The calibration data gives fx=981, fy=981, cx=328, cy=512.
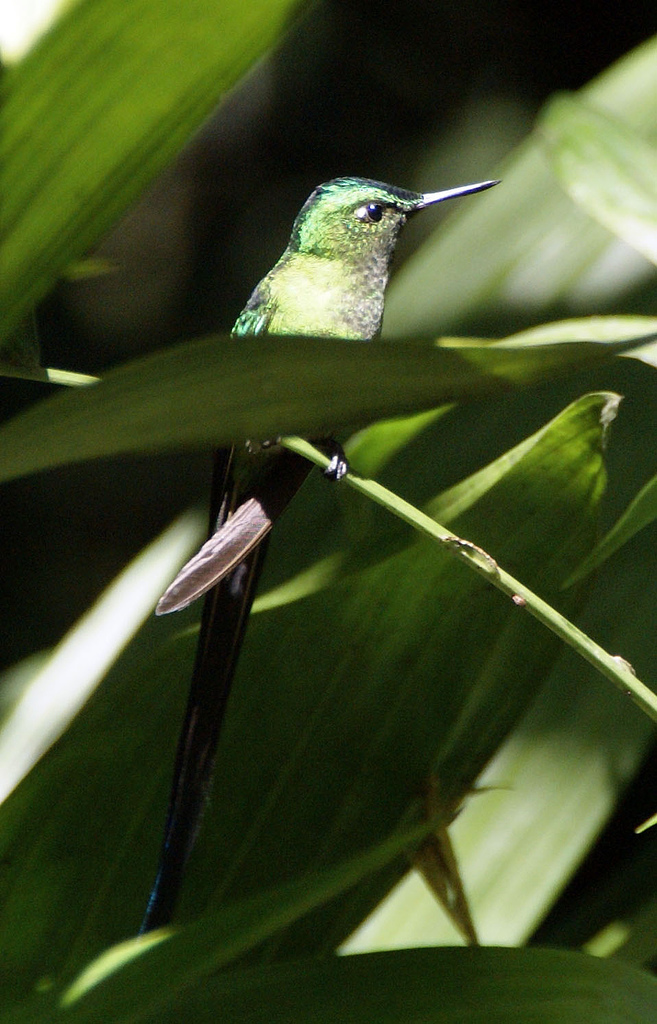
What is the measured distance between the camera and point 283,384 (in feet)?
1.02

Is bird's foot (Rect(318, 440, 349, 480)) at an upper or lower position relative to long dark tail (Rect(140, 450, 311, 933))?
upper

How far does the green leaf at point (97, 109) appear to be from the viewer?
13.4 inches

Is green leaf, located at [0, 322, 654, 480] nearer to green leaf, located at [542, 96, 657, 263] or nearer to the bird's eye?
green leaf, located at [542, 96, 657, 263]

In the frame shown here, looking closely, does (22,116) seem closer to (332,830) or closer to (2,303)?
(2,303)

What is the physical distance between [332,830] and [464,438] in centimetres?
36

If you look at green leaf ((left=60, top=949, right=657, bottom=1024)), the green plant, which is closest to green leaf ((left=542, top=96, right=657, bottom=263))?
the green plant

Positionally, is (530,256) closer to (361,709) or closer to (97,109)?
(361,709)

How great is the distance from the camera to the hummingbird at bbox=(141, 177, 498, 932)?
0.64 metres

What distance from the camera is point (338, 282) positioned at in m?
0.91

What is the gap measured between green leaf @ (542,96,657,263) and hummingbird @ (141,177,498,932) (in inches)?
5.0

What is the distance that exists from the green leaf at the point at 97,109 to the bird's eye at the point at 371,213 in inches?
22.4

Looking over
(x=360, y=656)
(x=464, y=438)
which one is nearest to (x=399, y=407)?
(x=360, y=656)

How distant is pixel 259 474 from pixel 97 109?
1.30ft

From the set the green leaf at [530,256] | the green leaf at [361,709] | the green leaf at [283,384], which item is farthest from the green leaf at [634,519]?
the green leaf at [530,256]
